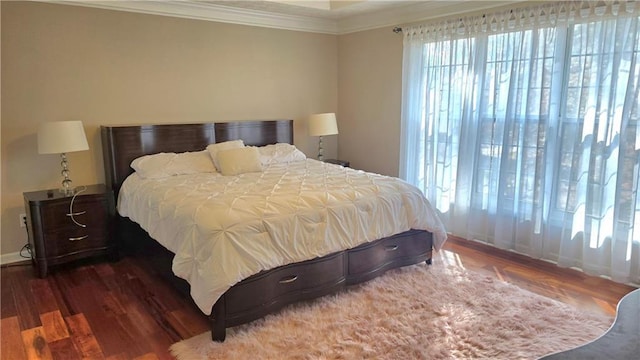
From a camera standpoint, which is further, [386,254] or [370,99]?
[370,99]

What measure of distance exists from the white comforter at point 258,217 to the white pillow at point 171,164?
4.0 inches

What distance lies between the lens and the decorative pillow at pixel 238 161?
155 inches

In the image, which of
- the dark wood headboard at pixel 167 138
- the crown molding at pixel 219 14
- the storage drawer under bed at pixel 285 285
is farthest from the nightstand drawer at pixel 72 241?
the crown molding at pixel 219 14

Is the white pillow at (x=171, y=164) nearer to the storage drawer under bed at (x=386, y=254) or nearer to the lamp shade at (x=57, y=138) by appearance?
the lamp shade at (x=57, y=138)

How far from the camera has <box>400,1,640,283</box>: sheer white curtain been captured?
313 centimetres

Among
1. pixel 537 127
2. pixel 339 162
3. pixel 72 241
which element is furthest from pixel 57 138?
pixel 537 127

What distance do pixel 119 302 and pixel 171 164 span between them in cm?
133

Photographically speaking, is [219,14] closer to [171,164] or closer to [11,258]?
[171,164]

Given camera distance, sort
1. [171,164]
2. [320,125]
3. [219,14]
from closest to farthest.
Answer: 1. [171,164]
2. [219,14]
3. [320,125]

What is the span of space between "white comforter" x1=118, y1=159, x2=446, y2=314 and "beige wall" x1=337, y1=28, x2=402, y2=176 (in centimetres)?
136

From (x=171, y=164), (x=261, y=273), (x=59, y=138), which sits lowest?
(x=261, y=273)

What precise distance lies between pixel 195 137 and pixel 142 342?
7.54 feet

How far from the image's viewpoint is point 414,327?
2.61 metres

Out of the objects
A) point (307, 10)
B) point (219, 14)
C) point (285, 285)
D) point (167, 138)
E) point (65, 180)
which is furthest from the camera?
point (307, 10)
